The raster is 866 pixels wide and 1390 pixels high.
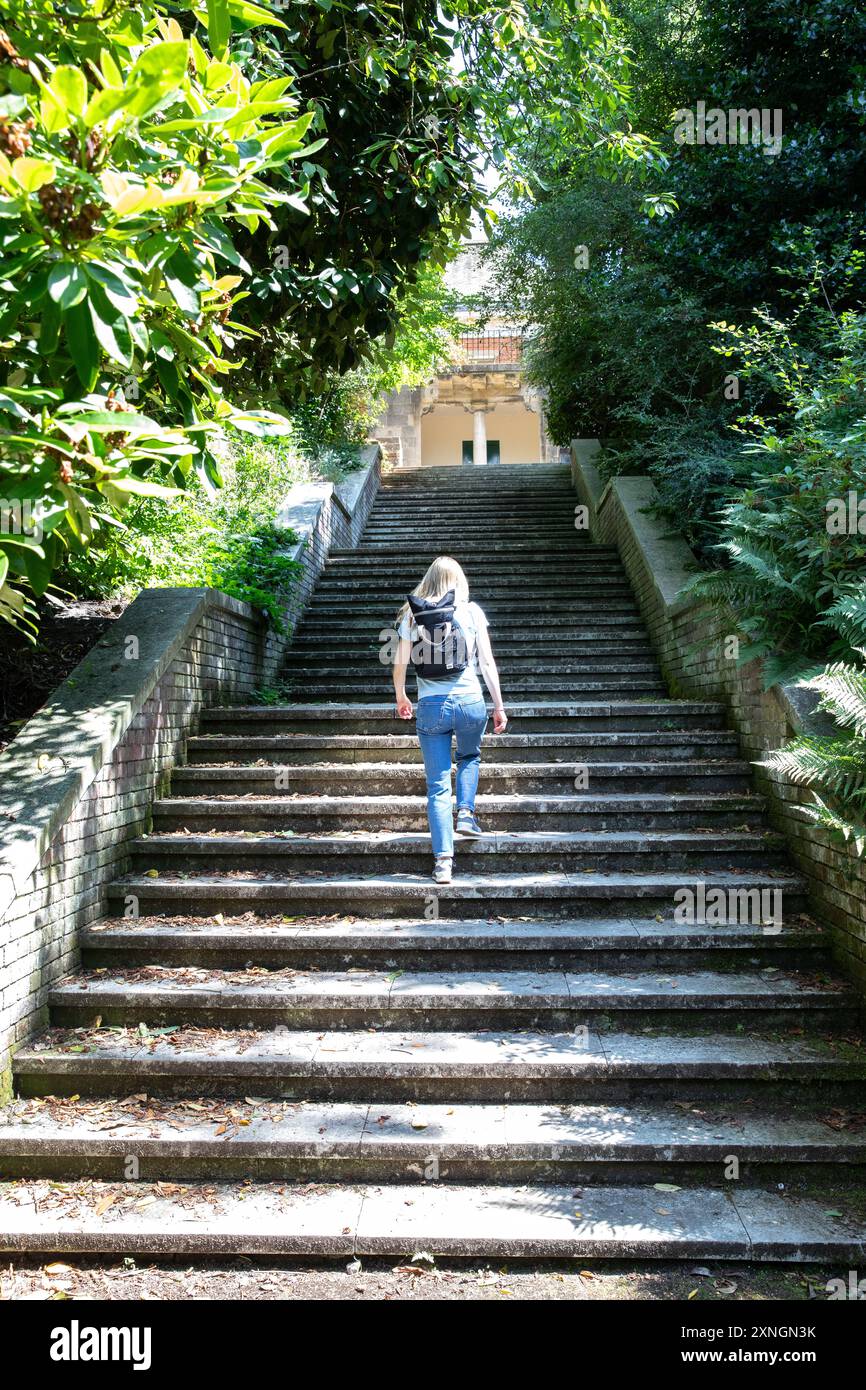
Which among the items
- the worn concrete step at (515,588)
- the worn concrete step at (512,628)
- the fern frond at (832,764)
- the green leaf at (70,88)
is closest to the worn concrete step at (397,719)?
the worn concrete step at (512,628)

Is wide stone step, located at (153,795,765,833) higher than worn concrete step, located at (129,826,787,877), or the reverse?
wide stone step, located at (153,795,765,833)

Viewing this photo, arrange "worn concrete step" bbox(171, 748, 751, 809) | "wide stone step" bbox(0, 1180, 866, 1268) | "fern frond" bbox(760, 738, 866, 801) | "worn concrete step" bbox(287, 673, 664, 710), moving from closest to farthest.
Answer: "wide stone step" bbox(0, 1180, 866, 1268) < "fern frond" bbox(760, 738, 866, 801) < "worn concrete step" bbox(171, 748, 751, 809) < "worn concrete step" bbox(287, 673, 664, 710)

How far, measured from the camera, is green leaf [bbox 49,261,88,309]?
1.77 m

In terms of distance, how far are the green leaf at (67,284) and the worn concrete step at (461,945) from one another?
3067mm

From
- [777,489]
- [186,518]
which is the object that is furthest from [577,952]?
[186,518]

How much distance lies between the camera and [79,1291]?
109 inches

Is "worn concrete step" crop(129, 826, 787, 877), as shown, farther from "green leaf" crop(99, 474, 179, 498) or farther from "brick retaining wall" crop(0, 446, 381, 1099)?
"green leaf" crop(99, 474, 179, 498)

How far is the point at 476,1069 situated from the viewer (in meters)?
3.47

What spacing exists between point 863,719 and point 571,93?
17.2 feet

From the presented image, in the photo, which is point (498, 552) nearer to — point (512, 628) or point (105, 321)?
point (512, 628)

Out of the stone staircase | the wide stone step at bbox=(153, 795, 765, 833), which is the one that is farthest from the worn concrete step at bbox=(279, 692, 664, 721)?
the wide stone step at bbox=(153, 795, 765, 833)

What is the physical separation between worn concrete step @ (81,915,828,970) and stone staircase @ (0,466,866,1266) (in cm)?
1

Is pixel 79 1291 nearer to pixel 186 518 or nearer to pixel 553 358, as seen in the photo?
pixel 186 518

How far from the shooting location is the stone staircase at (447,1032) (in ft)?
9.82
